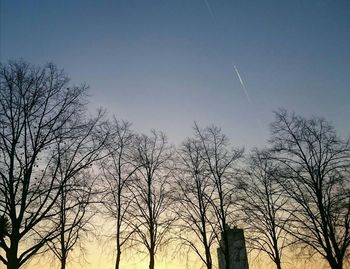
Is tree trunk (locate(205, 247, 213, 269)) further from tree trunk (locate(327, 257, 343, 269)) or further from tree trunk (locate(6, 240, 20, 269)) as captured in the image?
tree trunk (locate(6, 240, 20, 269))

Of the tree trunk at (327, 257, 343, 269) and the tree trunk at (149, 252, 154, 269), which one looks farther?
the tree trunk at (149, 252, 154, 269)

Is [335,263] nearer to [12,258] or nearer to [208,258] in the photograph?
[208,258]

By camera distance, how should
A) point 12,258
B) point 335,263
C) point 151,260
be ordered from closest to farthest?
point 12,258
point 335,263
point 151,260

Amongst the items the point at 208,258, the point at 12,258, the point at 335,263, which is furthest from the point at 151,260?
the point at 12,258

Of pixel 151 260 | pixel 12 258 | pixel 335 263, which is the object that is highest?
pixel 151 260

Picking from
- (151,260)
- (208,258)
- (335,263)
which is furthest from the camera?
(151,260)

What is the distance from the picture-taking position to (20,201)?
13.8 meters

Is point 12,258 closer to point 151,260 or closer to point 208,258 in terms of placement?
point 151,260

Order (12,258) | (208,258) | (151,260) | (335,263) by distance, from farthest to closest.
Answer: (151,260) < (208,258) < (335,263) < (12,258)

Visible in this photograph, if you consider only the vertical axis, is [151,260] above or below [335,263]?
above

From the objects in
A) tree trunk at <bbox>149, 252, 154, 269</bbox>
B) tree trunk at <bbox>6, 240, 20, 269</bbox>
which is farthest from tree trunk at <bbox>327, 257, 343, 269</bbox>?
tree trunk at <bbox>6, 240, 20, 269</bbox>

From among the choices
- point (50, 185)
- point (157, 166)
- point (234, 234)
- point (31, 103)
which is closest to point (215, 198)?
point (234, 234)

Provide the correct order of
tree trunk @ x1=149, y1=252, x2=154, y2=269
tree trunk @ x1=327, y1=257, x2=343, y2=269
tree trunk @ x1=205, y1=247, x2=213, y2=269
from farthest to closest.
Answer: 1. tree trunk @ x1=149, y1=252, x2=154, y2=269
2. tree trunk @ x1=205, y1=247, x2=213, y2=269
3. tree trunk @ x1=327, y1=257, x2=343, y2=269

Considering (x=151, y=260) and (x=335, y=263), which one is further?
(x=151, y=260)
